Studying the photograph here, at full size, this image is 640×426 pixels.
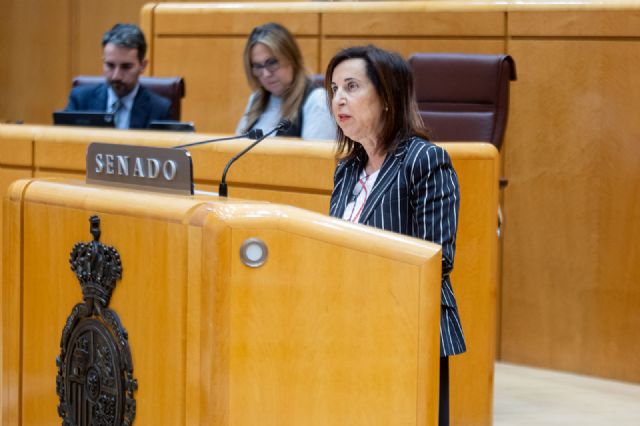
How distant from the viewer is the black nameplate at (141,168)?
2.13 metres

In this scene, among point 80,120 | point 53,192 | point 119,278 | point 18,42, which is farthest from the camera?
point 18,42

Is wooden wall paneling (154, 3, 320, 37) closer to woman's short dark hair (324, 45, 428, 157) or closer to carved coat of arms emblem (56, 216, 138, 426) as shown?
woman's short dark hair (324, 45, 428, 157)

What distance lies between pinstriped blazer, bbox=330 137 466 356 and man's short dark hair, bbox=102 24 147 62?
262cm

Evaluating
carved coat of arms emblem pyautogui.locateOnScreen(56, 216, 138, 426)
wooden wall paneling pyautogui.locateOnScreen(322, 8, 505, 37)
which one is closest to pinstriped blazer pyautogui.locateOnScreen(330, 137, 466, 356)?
carved coat of arms emblem pyautogui.locateOnScreen(56, 216, 138, 426)

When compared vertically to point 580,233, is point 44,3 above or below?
above

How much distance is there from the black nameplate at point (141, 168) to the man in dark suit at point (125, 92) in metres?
2.18

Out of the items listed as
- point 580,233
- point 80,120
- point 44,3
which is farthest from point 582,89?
point 44,3

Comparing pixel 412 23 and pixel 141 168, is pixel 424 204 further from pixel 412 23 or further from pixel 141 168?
pixel 412 23

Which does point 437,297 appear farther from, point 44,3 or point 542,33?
point 44,3

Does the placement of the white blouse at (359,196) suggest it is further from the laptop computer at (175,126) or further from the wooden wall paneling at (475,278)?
the laptop computer at (175,126)

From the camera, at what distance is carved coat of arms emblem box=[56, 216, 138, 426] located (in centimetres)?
211

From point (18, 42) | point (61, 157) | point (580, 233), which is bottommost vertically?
point (580, 233)

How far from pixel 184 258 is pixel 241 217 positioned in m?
0.14

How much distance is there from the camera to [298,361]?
6.41 feet
